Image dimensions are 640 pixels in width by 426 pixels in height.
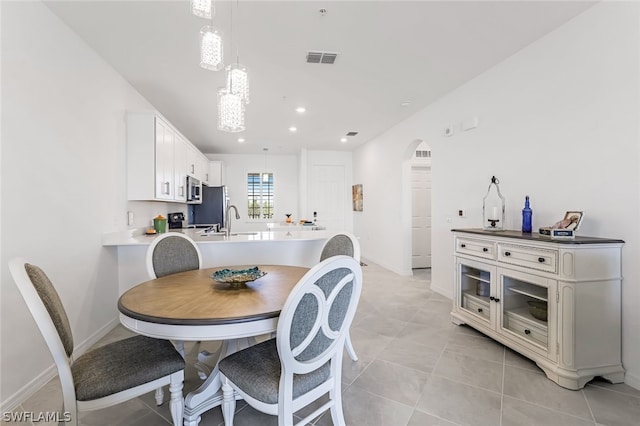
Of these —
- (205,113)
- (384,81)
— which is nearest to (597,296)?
(384,81)

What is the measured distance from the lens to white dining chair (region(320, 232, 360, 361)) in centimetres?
227

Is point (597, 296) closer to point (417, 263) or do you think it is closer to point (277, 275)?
point (277, 275)

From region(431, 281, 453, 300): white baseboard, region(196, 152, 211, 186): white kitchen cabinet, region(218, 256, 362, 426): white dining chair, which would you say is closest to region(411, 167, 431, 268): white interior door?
region(431, 281, 453, 300): white baseboard

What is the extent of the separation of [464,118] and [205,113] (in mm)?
3623

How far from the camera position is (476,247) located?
9.13 ft

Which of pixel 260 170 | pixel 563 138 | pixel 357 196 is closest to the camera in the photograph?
pixel 563 138

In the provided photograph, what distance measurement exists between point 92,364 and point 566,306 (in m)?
2.78

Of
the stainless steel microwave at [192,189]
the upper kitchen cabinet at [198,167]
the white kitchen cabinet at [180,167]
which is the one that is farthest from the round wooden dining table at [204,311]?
the upper kitchen cabinet at [198,167]

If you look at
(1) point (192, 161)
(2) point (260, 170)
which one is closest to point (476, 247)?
(1) point (192, 161)

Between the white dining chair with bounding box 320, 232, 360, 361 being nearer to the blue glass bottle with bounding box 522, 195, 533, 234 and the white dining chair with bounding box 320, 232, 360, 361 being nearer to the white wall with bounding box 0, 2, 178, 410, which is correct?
the blue glass bottle with bounding box 522, 195, 533, 234

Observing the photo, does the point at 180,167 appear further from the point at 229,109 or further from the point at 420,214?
the point at 420,214

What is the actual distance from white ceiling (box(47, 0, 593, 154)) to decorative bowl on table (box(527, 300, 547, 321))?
2.22 metres

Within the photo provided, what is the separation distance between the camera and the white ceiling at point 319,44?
218cm

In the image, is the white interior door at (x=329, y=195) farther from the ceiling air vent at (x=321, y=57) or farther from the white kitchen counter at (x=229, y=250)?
the ceiling air vent at (x=321, y=57)
